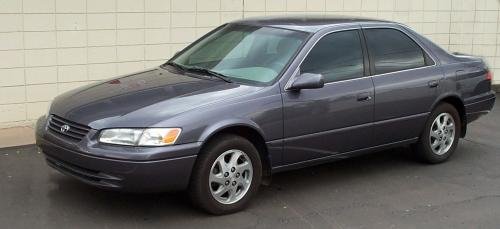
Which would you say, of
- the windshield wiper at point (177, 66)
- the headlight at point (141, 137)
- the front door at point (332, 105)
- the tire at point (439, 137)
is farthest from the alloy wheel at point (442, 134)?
the headlight at point (141, 137)

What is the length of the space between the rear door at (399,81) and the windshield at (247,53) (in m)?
0.85

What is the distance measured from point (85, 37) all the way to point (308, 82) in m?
3.71

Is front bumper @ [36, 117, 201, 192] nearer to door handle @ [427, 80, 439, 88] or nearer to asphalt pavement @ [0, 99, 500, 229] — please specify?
asphalt pavement @ [0, 99, 500, 229]

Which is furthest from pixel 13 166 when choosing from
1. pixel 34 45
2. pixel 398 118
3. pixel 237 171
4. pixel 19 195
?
pixel 398 118

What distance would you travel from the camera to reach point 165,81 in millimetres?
5383

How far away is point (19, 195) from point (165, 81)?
60.9 inches

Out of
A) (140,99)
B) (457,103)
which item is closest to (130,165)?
(140,99)

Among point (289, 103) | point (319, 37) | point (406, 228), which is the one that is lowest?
point (406, 228)

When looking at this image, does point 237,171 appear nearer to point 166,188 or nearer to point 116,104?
point 166,188

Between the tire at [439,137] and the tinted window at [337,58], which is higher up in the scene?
the tinted window at [337,58]

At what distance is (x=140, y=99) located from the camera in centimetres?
492

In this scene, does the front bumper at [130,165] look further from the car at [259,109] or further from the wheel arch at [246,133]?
the wheel arch at [246,133]

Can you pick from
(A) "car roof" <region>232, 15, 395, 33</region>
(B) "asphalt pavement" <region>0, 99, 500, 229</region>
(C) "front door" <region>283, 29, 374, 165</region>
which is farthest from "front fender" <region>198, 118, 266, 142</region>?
(A) "car roof" <region>232, 15, 395, 33</region>

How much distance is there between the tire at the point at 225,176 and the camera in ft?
15.6
